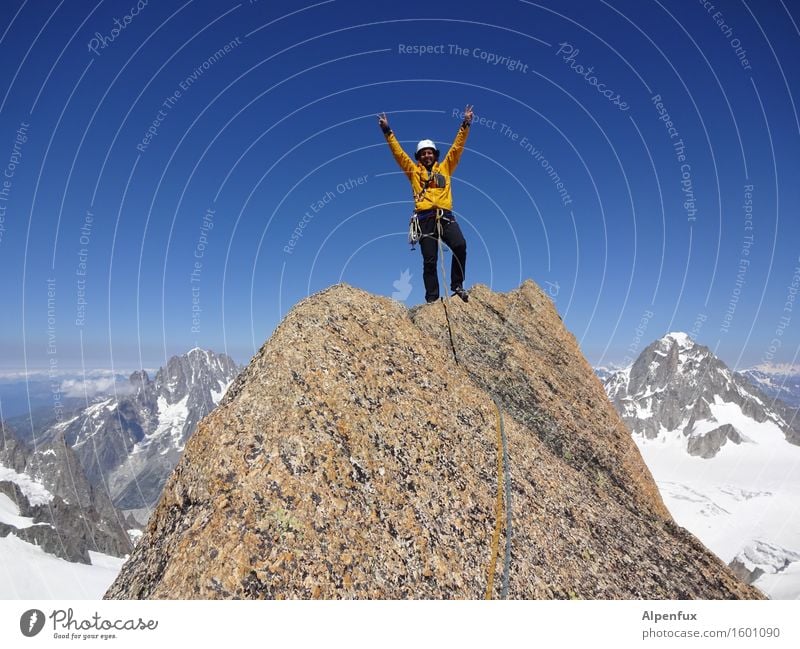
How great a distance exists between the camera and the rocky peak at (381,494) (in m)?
6.69

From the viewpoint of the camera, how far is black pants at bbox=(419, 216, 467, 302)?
45.3 feet

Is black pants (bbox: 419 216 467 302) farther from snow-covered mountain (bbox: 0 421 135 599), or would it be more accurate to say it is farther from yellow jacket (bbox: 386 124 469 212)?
snow-covered mountain (bbox: 0 421 135 599)

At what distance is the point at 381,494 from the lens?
8234 millimetres

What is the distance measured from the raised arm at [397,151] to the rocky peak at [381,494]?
4.36 meters

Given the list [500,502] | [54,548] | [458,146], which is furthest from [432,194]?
[54,548]

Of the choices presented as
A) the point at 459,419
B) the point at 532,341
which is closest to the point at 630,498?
the point at 459,419

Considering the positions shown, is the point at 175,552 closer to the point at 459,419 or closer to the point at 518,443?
the point at 459,419

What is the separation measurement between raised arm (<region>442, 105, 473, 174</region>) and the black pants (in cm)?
172
